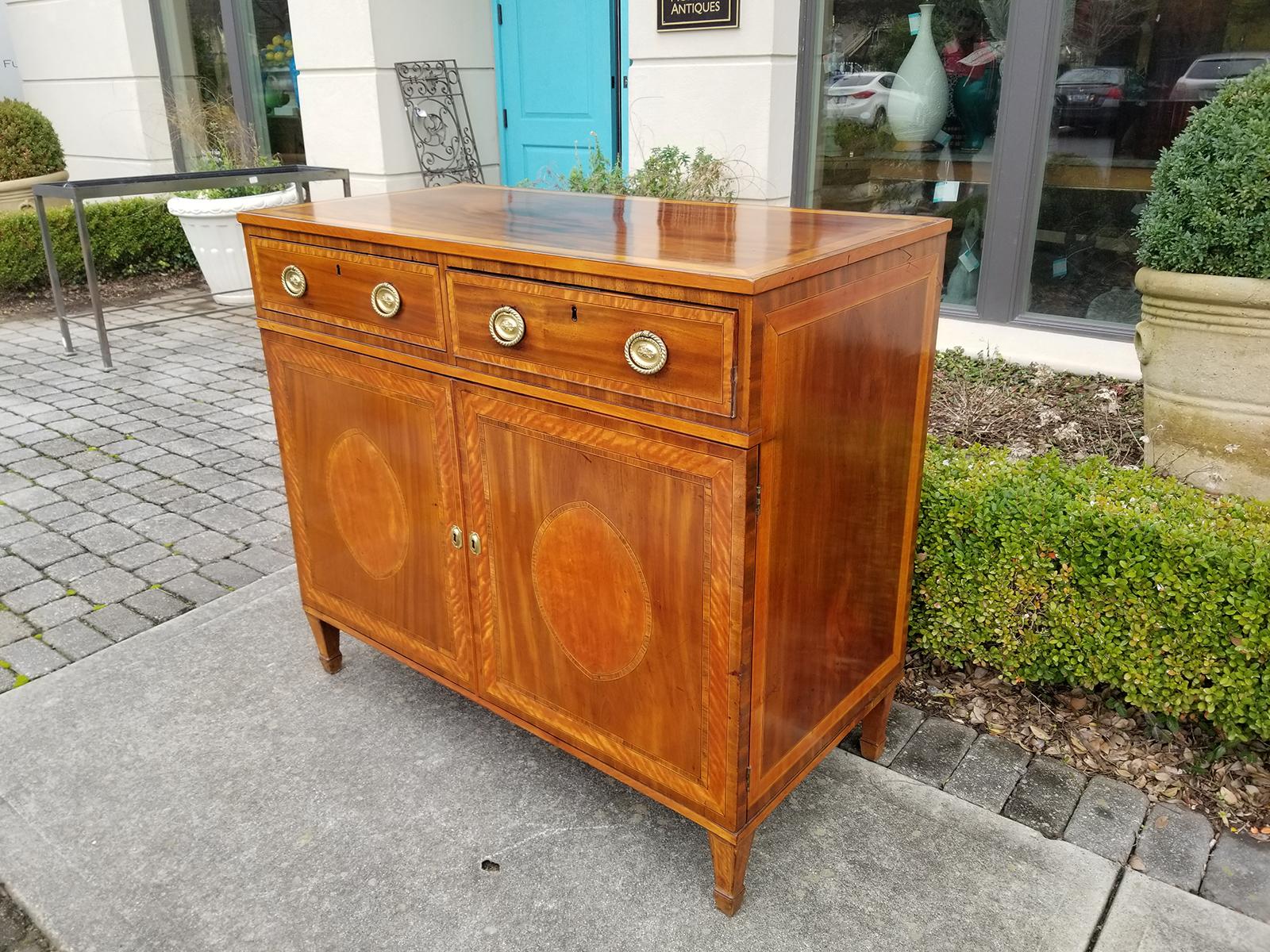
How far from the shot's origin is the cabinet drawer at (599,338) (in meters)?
1.76

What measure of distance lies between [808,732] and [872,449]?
0.67 meters

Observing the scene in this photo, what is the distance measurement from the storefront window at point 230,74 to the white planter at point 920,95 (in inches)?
220

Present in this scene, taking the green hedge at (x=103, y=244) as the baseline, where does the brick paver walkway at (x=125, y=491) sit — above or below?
below

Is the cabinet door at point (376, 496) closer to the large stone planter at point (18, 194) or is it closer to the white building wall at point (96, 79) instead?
the large stone planter at point (18, 194)

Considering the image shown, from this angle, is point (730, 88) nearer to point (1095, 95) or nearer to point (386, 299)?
point (1095, 95)

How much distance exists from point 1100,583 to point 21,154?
30.3ft

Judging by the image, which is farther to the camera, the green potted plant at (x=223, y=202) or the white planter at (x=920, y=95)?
the green potted plant at (x=223, y=202)

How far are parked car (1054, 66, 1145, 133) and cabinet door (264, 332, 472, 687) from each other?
3839 millimetres

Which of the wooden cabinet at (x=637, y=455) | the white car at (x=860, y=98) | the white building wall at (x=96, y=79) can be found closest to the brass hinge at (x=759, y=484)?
the wooden cabinet at (x=637, y=455)

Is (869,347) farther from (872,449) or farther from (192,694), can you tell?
(192,694)

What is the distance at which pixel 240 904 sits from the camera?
223cm

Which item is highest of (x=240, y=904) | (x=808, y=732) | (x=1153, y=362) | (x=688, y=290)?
(x=688, y=290)

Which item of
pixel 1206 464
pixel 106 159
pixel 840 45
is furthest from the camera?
pixel 106 159

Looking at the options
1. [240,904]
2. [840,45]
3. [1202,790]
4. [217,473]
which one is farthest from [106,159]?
[1202,790]
